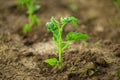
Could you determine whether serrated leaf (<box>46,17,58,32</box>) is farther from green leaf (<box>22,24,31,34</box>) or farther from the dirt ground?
green leaf (<box>22,24,31,34</box>)

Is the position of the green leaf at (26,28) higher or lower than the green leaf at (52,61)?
higher

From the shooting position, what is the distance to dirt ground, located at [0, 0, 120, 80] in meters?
2.67

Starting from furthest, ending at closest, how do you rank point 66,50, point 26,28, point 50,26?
point 26,28 → point 66,50 → point 50,26

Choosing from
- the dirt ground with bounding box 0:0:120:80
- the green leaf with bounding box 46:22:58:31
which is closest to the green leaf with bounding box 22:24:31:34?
the dirt ground with bounding box 0:0:120:80

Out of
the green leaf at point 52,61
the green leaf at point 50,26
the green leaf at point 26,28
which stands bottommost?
the green leaf at point 52,61

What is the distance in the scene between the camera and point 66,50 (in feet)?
10.2

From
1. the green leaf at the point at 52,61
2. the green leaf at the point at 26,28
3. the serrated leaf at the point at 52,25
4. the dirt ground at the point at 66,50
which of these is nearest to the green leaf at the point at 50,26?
the serrated leaf at the point at 52,25

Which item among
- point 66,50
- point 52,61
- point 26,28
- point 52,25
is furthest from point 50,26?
point 26,28

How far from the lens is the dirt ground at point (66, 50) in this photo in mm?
2674

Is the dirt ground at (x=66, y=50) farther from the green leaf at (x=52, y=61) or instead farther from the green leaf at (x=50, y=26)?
the green leaf at (x=50, y=26)

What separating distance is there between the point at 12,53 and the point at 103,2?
247 centimetres

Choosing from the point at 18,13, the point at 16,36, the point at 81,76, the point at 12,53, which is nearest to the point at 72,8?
the point at 18,13

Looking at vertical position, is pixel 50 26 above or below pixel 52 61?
above

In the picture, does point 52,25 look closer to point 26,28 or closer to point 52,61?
point 52,61
